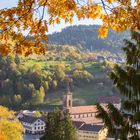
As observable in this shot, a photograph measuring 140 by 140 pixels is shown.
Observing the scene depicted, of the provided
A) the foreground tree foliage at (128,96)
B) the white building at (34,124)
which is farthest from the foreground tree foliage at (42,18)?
the white building at (34,124)

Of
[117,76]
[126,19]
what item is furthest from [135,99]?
[126,19]

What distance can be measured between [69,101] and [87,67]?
42.7 metres

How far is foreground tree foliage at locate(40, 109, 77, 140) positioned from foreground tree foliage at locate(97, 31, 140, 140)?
82.7 feet

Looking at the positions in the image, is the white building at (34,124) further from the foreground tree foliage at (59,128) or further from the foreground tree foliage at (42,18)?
the foreground tree foliage at (42,18)

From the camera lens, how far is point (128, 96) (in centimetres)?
1232

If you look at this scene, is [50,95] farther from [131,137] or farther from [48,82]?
[131,137]

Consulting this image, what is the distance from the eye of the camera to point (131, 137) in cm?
1158

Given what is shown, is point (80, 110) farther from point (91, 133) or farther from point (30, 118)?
point (91, 133)

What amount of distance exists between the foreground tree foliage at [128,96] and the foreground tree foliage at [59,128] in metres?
25.2

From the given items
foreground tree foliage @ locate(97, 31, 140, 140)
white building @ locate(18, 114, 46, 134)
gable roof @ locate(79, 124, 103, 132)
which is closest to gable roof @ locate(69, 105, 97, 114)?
white building @ locate(18, 114, 46, 134)

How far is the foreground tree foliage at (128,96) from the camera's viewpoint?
11.9 metres

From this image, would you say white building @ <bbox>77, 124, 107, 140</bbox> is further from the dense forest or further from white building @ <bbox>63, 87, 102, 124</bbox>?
the dense forest

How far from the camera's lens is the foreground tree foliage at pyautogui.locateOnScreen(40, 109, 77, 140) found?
122 feet

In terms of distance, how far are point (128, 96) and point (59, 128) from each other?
84.6ft
